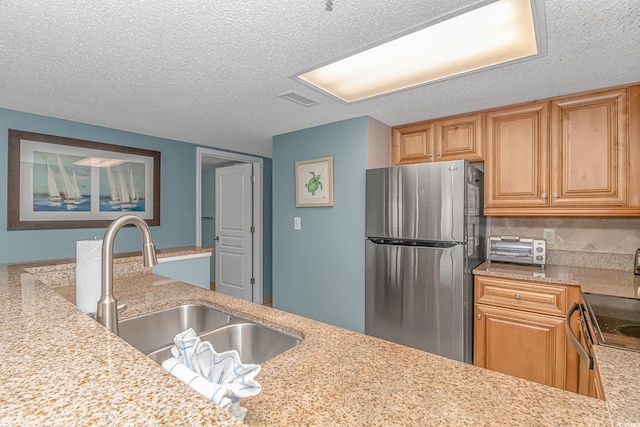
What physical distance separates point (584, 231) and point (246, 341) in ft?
8.28

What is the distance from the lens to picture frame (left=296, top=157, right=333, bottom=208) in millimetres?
2799

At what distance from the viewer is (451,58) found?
1740mm

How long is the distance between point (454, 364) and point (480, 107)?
Result: 209 cm

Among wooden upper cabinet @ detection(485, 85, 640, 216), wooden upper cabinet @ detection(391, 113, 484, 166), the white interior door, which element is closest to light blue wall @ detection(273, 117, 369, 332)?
wooden upper cabinet @ detection(391, 113, 484, 166)

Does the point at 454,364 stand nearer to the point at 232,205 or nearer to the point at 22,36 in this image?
the point at 22,36

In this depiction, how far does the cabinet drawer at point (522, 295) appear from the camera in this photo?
6.22 ft

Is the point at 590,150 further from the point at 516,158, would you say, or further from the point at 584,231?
the point at 584,231

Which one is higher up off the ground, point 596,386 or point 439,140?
point 439,140

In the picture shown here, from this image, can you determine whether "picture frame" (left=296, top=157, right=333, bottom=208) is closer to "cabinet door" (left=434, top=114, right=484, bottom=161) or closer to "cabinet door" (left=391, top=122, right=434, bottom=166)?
"cabinet door" (left=391, top=122, right=434, bottom=166)

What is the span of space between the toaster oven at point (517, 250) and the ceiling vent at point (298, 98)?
1.75 metres

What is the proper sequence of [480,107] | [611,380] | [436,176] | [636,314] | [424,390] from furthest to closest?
[480,107], [436,176], [636,314], [611,380], [424,390]

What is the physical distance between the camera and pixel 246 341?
122 cm

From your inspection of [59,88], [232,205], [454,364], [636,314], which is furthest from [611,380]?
[232,205]

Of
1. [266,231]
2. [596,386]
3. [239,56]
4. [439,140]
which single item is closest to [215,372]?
[596,386]
